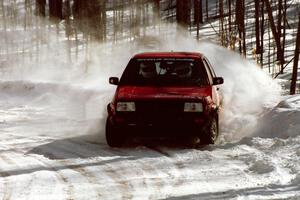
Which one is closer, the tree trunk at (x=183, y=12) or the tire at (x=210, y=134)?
the tire at (x=210, y=134)

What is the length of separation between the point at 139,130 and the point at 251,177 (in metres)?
2.50

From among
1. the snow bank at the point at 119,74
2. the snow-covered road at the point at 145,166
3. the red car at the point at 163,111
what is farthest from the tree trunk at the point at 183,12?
the red car at the point at 163,111

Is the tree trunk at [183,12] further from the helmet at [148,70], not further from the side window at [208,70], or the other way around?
the helmet at [148,70]

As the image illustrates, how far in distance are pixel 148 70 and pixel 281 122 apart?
260 centimetres

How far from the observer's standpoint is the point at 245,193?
605cm

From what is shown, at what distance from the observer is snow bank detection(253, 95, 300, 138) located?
30.5 ft

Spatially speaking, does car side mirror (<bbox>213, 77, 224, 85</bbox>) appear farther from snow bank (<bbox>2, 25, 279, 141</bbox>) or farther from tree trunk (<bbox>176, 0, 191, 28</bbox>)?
tree trunk (<bbox>176, 0, 191, 28</bbox>)

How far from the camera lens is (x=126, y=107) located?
8.85 metres

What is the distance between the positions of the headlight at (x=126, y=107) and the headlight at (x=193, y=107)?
870 millimetres

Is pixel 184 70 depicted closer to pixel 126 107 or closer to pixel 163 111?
pixel 163 111

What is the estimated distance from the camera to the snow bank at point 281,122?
30.5 feet

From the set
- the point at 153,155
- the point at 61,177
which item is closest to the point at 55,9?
the point at 153,155

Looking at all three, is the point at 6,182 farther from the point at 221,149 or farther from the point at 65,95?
the point at 65,95

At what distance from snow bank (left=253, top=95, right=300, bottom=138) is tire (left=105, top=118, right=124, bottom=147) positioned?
8.31 feet
